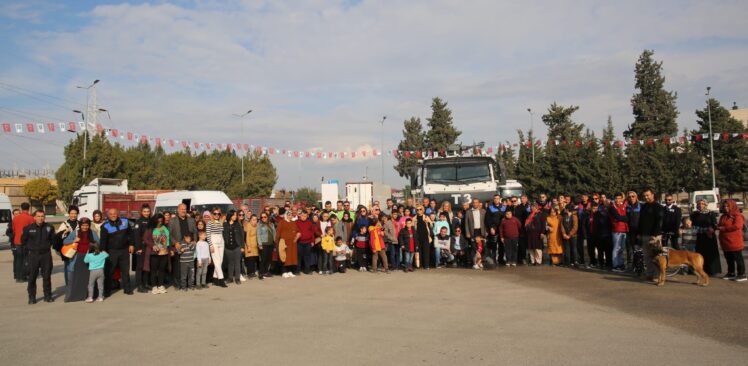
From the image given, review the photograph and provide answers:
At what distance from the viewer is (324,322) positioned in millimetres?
8125

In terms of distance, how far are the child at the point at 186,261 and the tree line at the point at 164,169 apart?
Result: 90.7 ft

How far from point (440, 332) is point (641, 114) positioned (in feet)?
185

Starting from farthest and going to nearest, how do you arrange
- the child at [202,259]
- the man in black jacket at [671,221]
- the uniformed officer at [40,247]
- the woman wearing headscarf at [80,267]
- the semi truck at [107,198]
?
1. the semi truck at [107,198]
2. the man in black jacket at [671,221]
3. the child at [202,259]
4. the woman wearing headscarf at [80,267]
5. the uniformed officer at [40,247]

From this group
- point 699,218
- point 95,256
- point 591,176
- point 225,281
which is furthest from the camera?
point 591,176

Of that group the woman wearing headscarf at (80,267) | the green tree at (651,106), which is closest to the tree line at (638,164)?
the green tree at (651,106)

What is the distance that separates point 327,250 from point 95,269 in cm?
554

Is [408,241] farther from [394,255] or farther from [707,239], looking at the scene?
[707,239]

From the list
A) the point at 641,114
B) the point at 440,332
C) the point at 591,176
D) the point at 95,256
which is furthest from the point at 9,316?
the point at 641,114

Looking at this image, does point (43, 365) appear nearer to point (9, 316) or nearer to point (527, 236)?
point (9, 316)

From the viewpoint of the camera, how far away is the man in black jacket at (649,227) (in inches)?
449

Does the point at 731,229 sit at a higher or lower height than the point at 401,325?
higher

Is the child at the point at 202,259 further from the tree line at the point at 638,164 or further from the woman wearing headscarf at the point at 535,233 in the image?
the tree line at the point at 638,164

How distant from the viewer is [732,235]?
11.0m

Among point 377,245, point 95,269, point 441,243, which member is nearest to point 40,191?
point 95,269
